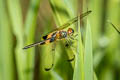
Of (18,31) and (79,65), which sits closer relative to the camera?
(79,65)

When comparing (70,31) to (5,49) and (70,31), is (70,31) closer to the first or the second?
(70,31)

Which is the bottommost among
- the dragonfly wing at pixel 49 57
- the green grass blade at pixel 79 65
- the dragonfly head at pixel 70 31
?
the dragonfly wing at pixel 49 57

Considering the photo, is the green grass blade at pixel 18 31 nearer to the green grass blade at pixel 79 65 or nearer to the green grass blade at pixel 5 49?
the green grass blade at pixel 5 49

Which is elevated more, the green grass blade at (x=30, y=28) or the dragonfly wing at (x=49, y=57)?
the green grass blade at (x=30, y=28)

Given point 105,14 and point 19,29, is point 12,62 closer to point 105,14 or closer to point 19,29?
point 19,29

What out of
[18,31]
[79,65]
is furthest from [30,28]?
[79,65]

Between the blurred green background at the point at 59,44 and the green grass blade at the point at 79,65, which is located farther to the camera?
the blurred green background at the point at 59,44

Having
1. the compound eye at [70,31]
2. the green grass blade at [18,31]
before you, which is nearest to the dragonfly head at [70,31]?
the compound eye at [70,31]

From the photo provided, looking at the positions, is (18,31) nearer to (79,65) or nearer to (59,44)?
(59,44)
